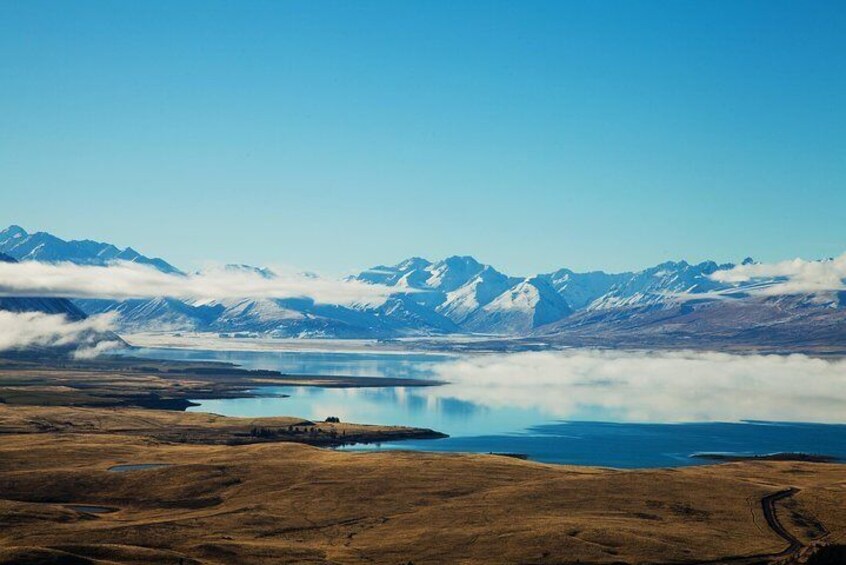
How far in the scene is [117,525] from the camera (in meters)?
106

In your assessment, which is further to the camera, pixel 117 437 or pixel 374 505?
pixel 117 437

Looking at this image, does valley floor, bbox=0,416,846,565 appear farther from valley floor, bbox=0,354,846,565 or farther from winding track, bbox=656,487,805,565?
winding track, bbox=656,487,805,565

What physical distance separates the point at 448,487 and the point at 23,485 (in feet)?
173

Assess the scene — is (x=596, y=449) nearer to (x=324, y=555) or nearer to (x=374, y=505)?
(x=374, y=505)

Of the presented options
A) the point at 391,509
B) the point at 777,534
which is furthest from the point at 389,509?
the point at 777,534

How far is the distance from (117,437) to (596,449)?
292 ft

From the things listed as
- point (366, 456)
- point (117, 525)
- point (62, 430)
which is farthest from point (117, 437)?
point (117, 525)

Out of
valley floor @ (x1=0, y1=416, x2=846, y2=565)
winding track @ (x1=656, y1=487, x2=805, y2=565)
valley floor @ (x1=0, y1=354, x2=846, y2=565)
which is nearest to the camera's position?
winding track @ (x1=656, y1=487, x2=805, y2=565)

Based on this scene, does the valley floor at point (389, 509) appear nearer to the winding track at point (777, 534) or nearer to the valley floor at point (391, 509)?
the valley floor at point (391, 509)

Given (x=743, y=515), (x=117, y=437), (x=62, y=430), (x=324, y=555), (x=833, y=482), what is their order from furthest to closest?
(x=62, y=430), (x=117, y=437), (x=833, y=482), (x=743, y=515), (x=324, y=555)

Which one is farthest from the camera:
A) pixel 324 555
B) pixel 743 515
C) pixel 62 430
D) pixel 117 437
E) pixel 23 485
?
pixel 62 430

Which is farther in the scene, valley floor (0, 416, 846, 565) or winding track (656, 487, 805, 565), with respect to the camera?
valley floor (0, 416, 846, 565)

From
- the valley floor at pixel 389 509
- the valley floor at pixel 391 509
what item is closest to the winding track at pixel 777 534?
the valley floor at pixel 391 509

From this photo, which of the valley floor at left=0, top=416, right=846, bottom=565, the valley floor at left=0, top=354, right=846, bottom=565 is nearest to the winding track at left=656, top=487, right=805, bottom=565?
the valley floor at left=0, top=354, right=846, bottom=565
